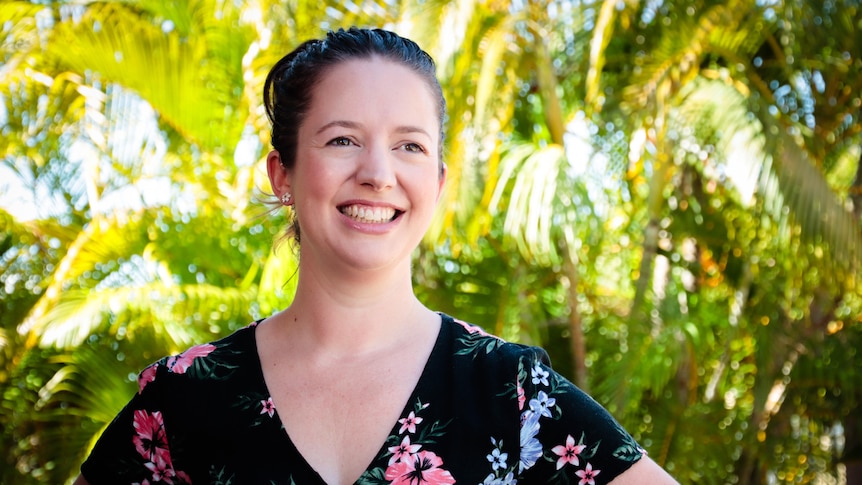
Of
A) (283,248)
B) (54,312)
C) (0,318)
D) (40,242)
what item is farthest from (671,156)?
(0,318)

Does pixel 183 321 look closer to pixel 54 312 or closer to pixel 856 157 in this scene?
pixel 54 312

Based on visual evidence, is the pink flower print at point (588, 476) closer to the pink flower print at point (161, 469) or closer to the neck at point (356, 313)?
the neck at point (356, 313)

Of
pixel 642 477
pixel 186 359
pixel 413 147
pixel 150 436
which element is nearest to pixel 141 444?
pixel 150 436

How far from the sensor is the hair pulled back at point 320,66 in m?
1.44

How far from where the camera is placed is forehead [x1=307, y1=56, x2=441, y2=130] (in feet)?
4.55

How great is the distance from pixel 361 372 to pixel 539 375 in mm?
252

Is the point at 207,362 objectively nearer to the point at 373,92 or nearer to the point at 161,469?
the point at 161,469


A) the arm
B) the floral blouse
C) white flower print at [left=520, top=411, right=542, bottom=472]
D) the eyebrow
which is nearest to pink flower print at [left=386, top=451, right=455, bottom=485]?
the floral blouse

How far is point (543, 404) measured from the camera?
1.34 metres

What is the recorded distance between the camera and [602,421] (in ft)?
4.33

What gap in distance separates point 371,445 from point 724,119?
3504mm

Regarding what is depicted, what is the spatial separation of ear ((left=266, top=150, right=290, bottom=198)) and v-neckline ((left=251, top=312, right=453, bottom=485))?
9.0 inches

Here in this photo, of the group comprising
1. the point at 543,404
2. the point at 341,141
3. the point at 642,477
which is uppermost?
the point at 341,141

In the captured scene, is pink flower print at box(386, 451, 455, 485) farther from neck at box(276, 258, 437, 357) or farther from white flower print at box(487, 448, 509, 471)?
neck at box(276, 258, 437, 357)
